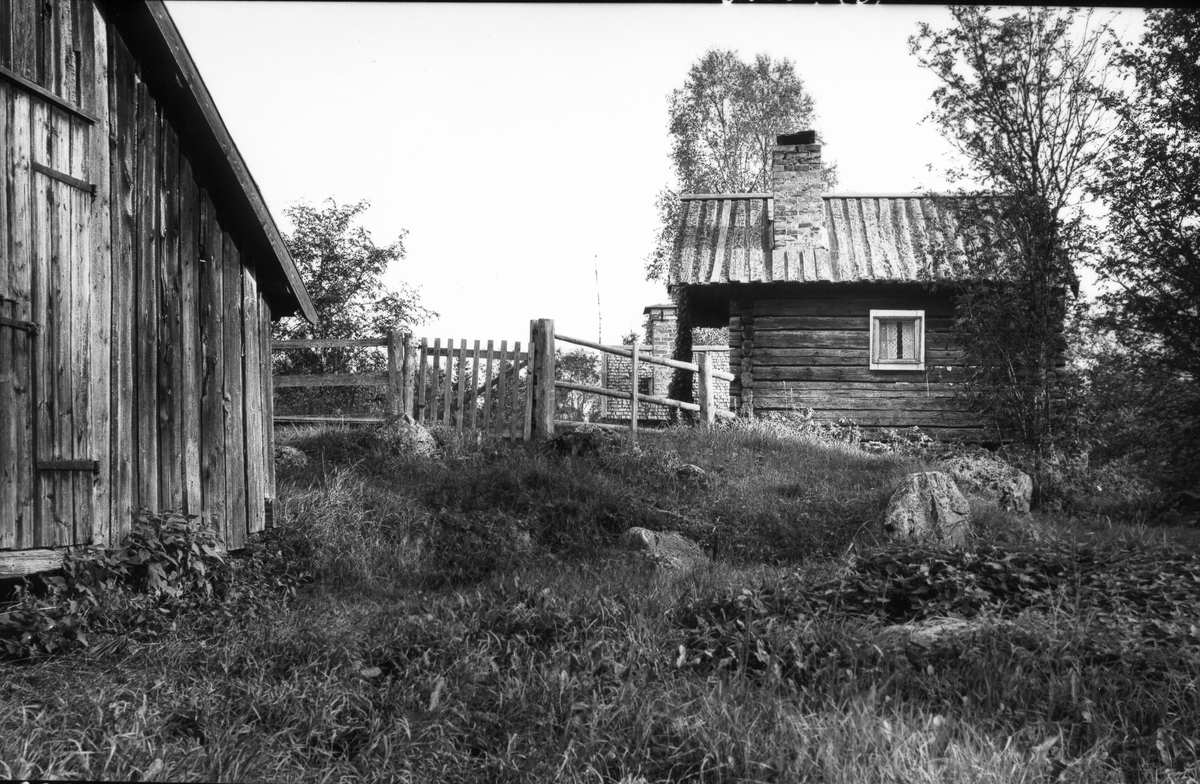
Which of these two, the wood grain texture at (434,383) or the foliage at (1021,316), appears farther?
the wood grain texture at (434,383)

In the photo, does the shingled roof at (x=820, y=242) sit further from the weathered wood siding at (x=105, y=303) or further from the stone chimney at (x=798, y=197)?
the weathered wood siding at (x=105, y=303)

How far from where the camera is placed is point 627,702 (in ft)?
13.6

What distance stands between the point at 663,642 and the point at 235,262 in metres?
4.79

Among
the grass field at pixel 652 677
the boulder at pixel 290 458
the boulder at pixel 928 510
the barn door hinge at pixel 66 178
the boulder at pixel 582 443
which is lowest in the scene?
the grass field at pixel 652 677

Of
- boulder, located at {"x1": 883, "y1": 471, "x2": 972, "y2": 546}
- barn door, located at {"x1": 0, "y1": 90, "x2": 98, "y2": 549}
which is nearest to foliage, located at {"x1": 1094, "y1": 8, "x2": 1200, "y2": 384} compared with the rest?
boulder, located at {"x1": 883, "y1": 471, "x2": 972, "y2": 546}

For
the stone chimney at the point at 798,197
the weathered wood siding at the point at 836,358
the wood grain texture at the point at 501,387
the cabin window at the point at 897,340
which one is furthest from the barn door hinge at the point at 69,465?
the cabin window at the point at 897,340

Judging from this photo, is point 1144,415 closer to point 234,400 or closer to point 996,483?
point 996,483

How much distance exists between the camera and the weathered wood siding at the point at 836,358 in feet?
49.8

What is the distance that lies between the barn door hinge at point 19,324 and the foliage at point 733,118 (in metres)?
22.3

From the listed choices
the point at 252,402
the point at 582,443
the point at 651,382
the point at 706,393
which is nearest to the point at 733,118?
the point at 651,382

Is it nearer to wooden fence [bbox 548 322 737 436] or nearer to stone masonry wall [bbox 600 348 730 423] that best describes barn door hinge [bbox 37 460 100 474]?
wooden fence [bbox 548 322 737 436]

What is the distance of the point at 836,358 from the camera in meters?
15.4

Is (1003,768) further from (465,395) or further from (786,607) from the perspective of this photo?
(465,395)

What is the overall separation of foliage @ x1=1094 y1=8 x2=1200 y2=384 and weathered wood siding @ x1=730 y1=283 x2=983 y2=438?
5520 mm
